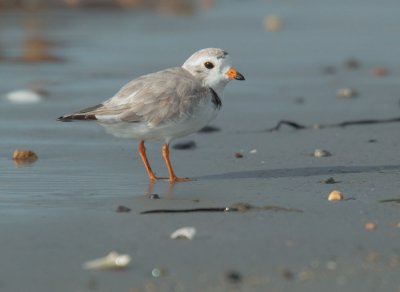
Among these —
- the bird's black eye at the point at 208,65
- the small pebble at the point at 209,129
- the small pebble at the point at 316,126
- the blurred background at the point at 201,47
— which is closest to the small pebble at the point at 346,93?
the blurred background at the point at 201,47

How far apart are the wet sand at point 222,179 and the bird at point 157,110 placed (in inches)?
12.4

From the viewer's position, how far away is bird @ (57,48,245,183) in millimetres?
6121

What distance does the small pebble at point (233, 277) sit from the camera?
4.08 meters

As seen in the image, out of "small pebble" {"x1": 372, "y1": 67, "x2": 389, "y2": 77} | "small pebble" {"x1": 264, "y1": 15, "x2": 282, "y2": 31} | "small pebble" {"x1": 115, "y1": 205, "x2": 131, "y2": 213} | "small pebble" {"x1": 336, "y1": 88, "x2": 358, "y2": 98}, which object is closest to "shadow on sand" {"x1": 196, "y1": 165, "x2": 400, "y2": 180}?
"small pebble" {"x1": 115, "y1": 205, "x2": 131, "y2": 213}

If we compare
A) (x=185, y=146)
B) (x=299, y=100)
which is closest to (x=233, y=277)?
(x=185, y=146)

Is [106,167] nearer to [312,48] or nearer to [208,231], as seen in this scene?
[208,231]

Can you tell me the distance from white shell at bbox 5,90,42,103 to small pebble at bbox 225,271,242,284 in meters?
5.21

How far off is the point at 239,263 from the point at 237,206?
0.98m

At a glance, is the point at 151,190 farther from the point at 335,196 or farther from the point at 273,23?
the point at 273,23

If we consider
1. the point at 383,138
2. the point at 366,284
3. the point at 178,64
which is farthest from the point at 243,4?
the point at 366,284

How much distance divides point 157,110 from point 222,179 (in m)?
0.62

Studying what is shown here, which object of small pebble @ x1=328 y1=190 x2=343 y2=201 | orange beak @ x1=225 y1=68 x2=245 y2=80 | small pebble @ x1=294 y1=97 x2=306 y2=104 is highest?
orange beak @ x1=225 y1=68 x2=245 y2=80

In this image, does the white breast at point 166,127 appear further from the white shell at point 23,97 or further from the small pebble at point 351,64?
the small pebble at point 351,64

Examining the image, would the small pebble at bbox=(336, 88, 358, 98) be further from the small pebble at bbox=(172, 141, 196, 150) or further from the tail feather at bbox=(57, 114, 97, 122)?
the tail feather at bbox=(57, 114, 97, 122)
